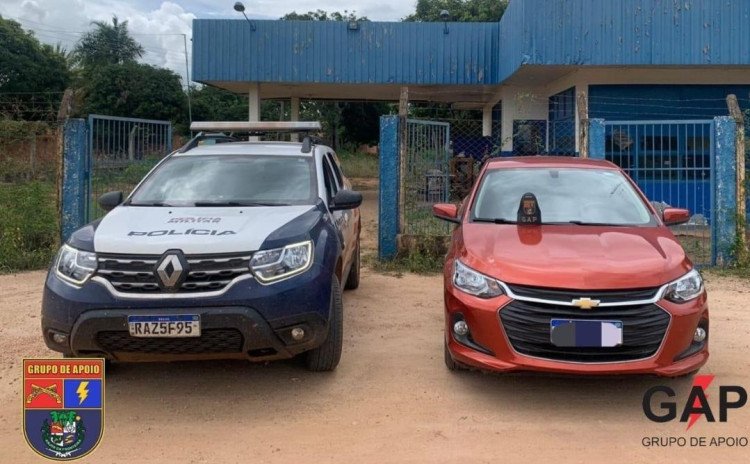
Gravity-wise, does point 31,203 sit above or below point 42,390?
above

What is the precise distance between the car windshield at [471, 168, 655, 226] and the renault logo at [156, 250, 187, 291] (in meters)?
2.28

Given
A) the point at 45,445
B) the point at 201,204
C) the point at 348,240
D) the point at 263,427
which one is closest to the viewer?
the point at 45,445

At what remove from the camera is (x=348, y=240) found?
5.84 m

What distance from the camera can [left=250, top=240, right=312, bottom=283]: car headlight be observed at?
12.4 ft

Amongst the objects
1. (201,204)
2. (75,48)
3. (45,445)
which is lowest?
(45,445)

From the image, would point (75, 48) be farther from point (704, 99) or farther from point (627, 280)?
point (627, 280)

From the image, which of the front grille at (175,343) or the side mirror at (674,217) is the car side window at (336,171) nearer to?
the front grille at (175,343)

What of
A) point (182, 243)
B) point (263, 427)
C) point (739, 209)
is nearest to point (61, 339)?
point (182, 243)

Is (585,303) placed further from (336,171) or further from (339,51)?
(339,51)

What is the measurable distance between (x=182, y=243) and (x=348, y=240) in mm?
2297

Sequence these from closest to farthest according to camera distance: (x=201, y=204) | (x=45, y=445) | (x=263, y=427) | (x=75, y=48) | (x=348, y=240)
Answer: (x=45, y=445), (x=263, y=427), (x=201, y=204), (x=348, y=240), (x=75, y=48)

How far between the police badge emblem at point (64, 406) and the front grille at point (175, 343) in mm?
351

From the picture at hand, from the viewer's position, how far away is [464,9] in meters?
27.8

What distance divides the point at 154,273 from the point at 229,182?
1505mm
